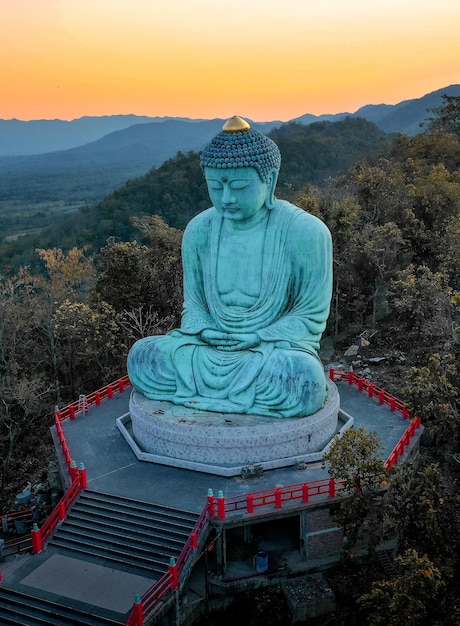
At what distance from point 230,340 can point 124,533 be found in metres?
3.86

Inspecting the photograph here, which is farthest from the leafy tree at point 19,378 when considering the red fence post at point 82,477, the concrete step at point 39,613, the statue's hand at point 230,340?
the concrete step at point 39,613

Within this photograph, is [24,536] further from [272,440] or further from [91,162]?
[91,162]

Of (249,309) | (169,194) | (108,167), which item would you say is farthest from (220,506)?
(108,167)

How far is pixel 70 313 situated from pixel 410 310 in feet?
31.2

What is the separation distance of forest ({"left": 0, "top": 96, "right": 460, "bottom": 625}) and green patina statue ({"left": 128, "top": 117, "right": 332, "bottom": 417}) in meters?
2.50

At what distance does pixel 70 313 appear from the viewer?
18.5 m

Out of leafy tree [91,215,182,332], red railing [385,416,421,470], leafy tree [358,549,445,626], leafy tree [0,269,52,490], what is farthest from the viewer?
leafy tree [91,215,182,332]

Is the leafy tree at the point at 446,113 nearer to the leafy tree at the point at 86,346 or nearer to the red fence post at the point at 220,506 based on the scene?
the leafy tree at the point at 86,346

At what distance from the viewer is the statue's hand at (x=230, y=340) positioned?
1240cm

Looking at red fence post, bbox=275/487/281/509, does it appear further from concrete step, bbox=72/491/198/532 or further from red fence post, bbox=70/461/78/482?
red fence post, bbox=70/461/78/482

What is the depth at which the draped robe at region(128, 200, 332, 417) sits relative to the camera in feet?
39.0

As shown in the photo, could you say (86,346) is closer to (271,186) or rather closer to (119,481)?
(119,481)

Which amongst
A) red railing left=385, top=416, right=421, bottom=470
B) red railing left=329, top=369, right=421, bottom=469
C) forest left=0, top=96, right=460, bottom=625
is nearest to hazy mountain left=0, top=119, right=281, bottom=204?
forest left=0, top=96, right=460, bottom=625

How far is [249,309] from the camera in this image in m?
12.8
